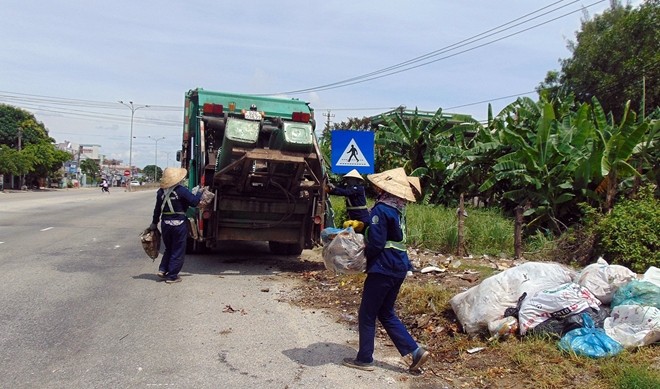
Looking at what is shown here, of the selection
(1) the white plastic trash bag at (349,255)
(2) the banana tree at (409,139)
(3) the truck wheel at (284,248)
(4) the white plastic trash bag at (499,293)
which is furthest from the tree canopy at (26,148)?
(4) the white plastic trash bag at (499,293)

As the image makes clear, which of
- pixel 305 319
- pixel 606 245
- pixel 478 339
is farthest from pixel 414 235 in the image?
pixel 478 339

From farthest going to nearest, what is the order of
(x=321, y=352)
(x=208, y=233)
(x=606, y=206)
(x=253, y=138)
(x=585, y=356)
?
(x=606, y=206), (x=208, y=233), (x=253, y=138), (x=321, y=352), (x=585, y=356)

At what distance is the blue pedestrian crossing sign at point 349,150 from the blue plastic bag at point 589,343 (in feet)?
15.9

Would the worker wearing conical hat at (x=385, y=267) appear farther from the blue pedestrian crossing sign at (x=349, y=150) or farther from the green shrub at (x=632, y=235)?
the green shrub at (x=632, y=235)

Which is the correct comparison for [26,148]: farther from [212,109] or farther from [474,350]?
[474,350]

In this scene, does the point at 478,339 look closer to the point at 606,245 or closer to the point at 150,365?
the point at 150,365

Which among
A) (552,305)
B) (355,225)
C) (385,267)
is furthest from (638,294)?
(355,225)

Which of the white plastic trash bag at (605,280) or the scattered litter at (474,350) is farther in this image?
the white plastic trash bag at (605,280)

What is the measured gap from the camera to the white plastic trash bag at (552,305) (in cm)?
520

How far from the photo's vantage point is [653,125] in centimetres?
1085

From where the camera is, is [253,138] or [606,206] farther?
[606,206]

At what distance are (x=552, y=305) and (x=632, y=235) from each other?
4.17m

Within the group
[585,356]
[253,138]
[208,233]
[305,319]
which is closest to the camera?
[585,356]

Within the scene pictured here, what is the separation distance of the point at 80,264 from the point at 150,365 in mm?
5343
